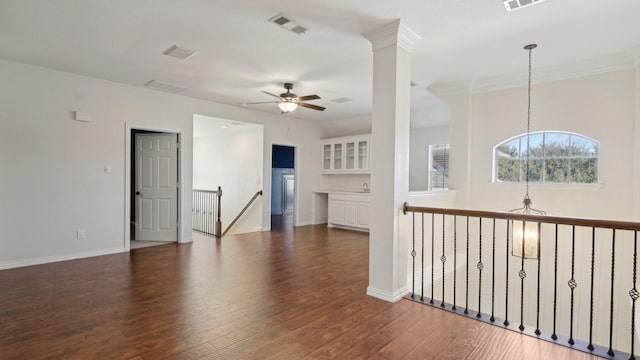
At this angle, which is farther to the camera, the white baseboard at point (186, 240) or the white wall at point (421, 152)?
the white wall at point (421, 152)

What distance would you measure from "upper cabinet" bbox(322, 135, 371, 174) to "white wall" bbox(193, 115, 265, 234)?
1798 millimetres

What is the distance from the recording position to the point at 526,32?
129 inches

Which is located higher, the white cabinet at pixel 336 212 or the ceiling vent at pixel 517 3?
the ceiling vent at pixel 517 3

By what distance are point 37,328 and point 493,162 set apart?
5.91 meters

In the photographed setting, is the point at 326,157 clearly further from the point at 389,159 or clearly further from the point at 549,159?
the point at 389,159

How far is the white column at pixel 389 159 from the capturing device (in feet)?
10.6

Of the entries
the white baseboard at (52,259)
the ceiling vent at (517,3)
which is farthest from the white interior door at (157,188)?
the ceiling vent at (517,3)

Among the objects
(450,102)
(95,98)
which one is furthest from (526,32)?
(95,98)

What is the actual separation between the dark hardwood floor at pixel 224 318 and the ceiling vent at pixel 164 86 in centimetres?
281

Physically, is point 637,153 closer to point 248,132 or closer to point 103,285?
point 103,285

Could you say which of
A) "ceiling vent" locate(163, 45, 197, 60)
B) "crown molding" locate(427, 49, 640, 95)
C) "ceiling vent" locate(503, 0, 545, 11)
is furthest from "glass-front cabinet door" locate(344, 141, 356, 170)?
"ceiling vent" locate(503, 0, 545, 11)

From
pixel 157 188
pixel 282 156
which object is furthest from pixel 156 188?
pixel 282 156

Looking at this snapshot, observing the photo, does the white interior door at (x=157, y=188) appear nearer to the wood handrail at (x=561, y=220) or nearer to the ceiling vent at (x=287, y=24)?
the ceiling vent at (x=287, y=24)

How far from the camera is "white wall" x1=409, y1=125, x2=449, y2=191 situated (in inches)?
283
